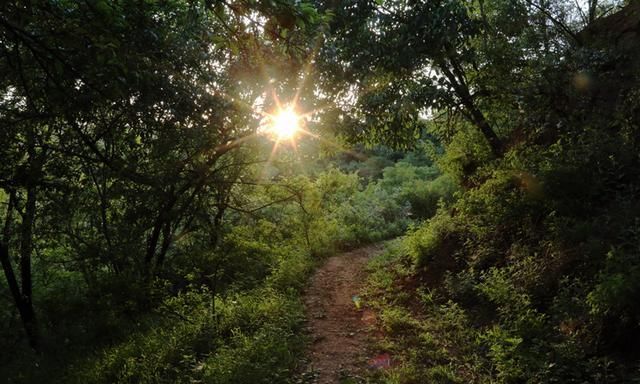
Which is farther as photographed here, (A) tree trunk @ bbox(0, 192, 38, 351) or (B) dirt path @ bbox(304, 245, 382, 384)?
(A) tree trunk @ bbox(0, 192, 38, 351)

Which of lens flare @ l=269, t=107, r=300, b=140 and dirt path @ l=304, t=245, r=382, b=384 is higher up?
lens flare @ l=269, t=107, r=300, b=140

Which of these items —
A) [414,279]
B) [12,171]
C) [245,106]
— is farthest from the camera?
[414,279]

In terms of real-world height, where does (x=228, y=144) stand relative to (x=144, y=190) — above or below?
above

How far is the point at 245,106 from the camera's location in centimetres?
762

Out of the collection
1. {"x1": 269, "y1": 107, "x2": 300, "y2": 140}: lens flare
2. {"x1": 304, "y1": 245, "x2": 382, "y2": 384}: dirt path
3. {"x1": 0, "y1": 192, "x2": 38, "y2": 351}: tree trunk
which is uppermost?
{"x1": 269, "y1": 107, "x2": 300, "y2": 140}: lens flare

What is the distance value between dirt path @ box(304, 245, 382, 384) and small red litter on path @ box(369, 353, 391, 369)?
113 millimetres

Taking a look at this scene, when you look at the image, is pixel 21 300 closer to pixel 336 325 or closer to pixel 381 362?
pixel 336 325

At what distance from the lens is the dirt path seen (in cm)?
642

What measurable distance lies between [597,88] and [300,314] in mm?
6743

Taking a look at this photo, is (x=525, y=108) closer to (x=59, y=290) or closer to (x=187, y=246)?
(x=187, y=246)

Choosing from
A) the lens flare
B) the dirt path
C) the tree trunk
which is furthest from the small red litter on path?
the tree trunk

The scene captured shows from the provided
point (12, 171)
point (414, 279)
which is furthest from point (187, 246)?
point (414, 279)

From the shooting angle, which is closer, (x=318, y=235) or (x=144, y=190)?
(x=144, y=190)

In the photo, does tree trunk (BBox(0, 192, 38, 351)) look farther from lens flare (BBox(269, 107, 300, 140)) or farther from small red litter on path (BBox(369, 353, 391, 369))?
small red litter on path (BBox(369, 353, 391, 369))
